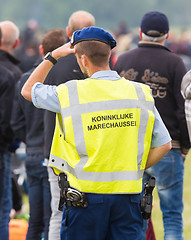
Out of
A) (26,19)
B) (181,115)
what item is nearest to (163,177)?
(181,115)

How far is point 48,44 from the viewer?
5148mm

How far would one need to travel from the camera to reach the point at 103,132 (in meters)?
3.59

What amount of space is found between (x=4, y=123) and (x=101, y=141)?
2023mm

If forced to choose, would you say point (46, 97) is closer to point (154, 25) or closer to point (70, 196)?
point (70, 196)

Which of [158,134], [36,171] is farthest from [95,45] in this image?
[36,171]

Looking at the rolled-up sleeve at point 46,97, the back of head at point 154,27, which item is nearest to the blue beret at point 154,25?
the back of head at point 154,27

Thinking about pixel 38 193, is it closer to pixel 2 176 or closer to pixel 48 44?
pixel 2 176

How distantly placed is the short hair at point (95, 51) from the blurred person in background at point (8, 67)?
2.09 meters

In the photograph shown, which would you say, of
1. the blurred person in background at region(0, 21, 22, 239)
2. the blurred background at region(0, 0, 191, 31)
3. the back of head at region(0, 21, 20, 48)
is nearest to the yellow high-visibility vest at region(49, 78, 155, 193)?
the blurred person in background at region(0, 21, 22, 239)

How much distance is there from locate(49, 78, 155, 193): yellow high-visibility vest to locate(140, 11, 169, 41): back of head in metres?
1.81

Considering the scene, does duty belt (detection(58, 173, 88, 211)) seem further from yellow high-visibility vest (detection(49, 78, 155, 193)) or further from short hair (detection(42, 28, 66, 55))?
short hair (detection(42, 28, 66, 55))

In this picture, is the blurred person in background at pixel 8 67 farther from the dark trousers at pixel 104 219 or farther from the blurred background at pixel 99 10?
the blurred background at pixel 99 10

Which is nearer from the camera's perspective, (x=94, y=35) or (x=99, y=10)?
(x=94, y=35)

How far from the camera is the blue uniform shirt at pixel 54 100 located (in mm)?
3670
